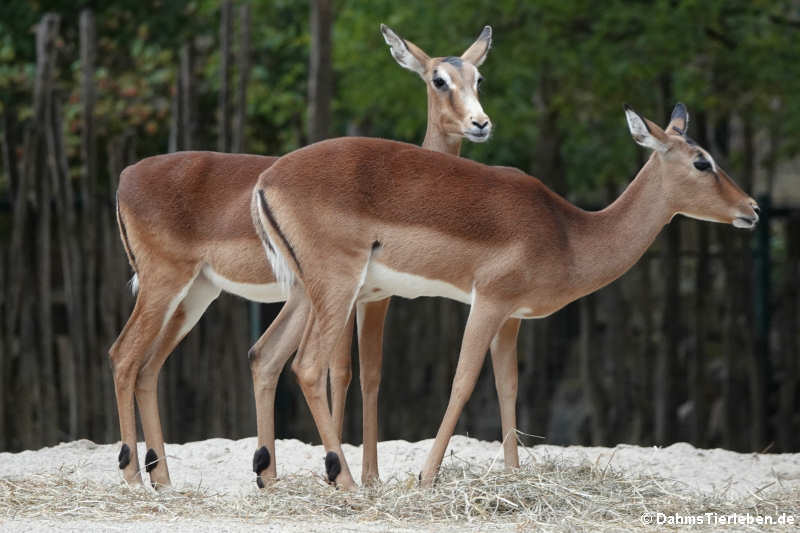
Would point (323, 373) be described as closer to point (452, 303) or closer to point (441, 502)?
point (441, 502)

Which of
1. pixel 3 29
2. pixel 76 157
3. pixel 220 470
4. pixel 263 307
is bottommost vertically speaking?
pixel 220 470

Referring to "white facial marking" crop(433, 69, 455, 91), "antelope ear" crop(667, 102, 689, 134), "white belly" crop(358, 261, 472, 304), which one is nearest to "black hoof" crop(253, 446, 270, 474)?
"white belly" crop(358, 261, 472, 304)

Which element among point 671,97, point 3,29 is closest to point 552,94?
point 671,97

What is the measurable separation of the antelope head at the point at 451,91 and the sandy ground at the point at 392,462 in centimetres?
189

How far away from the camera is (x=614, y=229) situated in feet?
21.5

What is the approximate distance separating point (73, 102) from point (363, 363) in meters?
6.79

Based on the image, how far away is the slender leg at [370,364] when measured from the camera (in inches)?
264

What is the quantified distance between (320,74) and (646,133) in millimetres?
4237

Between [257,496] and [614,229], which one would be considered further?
[614,229]

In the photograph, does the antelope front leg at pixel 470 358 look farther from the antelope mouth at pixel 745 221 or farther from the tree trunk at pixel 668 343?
the tree trunk at pixel 668 343

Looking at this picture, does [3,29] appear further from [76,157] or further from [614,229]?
[614,229]

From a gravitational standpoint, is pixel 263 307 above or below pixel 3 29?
below

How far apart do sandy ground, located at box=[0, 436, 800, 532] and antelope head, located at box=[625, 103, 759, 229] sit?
62.2 inches

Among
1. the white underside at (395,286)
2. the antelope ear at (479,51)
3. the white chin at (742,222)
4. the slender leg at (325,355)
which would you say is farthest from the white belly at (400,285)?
the antelope ear at (479,51)
